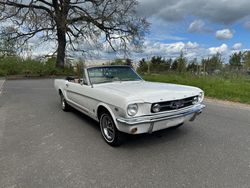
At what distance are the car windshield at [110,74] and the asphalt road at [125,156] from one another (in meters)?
1.17

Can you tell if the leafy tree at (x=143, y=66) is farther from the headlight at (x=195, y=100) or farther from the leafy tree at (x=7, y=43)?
the headlight at (x=195, y=100)

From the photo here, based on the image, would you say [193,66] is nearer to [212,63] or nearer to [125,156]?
[212,63]

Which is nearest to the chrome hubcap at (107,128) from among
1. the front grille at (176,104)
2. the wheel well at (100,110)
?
the wheel well at (100,110)

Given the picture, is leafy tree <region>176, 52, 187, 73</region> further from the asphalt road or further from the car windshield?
the car windshield

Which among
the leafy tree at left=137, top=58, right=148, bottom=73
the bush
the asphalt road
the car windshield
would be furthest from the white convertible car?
the bush

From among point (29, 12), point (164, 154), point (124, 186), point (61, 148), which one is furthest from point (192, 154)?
point (29, 12)

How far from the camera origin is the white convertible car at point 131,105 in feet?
11.5

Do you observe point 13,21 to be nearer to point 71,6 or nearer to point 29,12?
point 29,12

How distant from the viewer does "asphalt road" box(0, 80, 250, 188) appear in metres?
2.96

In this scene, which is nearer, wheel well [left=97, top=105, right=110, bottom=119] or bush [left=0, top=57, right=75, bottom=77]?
wheel well [left=97, top=105, right=110, bottom=119]

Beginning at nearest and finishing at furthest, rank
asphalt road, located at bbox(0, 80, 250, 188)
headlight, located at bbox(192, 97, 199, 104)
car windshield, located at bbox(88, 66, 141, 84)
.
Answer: asphalt road, located at bbox(0, 80, 250, 188) → headlight, located at bbox(192, 97, 199, 104) → car windshield, located at bbox(88, 66, 141, 84)

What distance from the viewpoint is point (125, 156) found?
369 centimetres

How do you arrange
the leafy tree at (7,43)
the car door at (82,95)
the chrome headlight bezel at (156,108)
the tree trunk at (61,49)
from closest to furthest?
the chrome headlight bezel at (156,108) < the car door at (82,95) < the leafy tree at (7,43) < the tree trunk at (61,49)

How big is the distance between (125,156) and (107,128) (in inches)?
30.7
